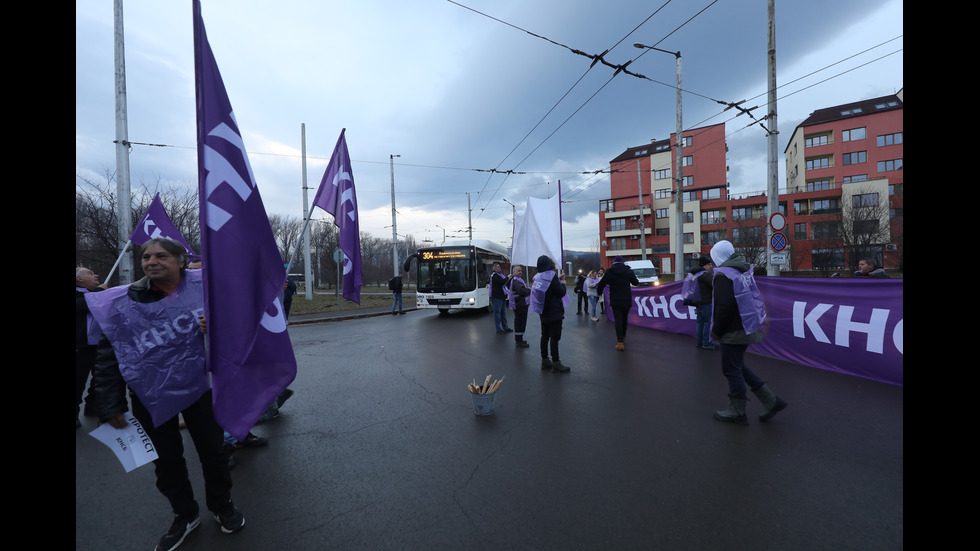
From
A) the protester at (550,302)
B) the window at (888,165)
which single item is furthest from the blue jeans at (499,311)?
the window at (888,165)

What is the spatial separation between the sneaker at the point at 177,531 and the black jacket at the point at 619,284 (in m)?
7.07

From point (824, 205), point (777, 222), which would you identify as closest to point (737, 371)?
point (777, 222)

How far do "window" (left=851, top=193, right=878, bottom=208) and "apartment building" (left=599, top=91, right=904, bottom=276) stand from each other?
1.03 meters

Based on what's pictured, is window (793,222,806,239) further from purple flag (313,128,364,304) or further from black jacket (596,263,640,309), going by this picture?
purple flag (313,128,364,304)

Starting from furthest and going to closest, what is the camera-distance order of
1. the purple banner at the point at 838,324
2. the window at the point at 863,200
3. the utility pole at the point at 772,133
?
1. the window at the point at 863,200
2. the utility pole at the point at 772,133
3. the purple banner at the point at 838,324

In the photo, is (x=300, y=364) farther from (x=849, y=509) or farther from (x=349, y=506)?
(x=849, y=509)

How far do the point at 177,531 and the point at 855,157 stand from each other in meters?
64.6

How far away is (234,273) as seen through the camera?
2.41 metres

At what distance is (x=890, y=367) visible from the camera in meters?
5.28

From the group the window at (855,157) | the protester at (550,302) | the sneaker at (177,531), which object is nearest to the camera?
the sneaker at (177,531)

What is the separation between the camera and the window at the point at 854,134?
151ft

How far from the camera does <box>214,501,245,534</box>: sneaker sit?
8.22 feet

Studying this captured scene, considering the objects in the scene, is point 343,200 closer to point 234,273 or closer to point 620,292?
point 234,273

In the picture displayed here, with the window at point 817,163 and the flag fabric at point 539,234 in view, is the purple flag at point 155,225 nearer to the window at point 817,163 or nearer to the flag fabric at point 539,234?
the flag fabric at point 539,234
